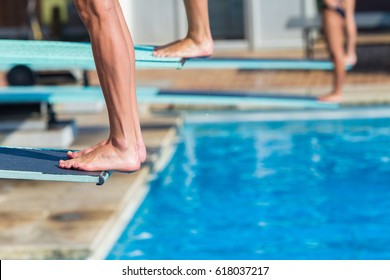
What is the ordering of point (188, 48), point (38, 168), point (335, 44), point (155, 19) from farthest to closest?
point (155, 19)
point (335, 44)
point (188, 48)
point (38, 168)

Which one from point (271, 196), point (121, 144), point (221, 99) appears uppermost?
point (121, 144)

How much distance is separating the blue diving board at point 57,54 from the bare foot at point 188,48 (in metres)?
0.09

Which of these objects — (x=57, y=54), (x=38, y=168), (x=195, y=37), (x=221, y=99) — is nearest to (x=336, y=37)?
(x=221, y=99)

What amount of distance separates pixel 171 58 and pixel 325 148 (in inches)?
234

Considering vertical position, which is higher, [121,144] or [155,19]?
[121,144]

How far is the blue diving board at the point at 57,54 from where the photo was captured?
5.31 metres

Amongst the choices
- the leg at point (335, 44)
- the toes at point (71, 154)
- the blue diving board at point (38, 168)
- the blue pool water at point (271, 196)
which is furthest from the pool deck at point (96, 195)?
the toes at point (71, 154)

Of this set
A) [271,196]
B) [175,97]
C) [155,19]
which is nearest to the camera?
[271,196]

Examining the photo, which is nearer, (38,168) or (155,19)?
(38,168)

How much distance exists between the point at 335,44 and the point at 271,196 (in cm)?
214

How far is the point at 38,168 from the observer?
14.8 feet

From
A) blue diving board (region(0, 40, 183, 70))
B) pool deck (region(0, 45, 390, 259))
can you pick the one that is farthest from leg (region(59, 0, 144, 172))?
pool deck (region(0, 45, 390, 259))

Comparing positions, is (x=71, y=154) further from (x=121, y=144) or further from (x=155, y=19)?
(x=155, y=19)
